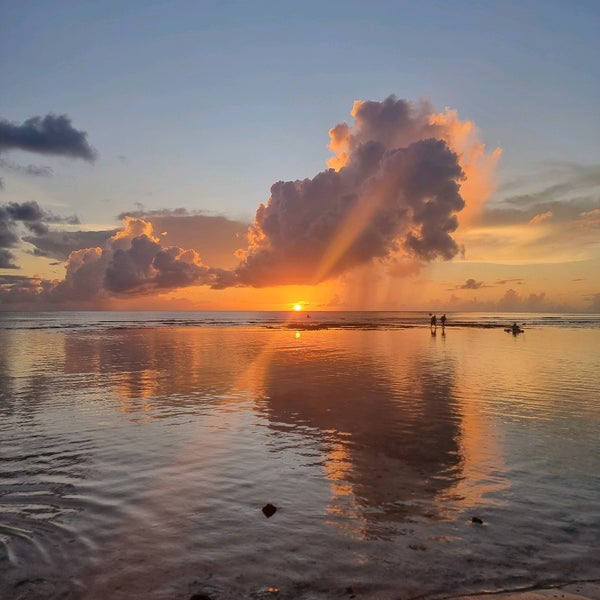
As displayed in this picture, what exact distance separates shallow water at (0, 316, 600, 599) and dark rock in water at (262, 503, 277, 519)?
0.16 meters

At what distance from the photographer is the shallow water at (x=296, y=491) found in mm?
8523

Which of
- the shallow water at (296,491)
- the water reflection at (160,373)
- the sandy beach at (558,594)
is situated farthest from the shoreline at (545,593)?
the water reflection at (160,373)

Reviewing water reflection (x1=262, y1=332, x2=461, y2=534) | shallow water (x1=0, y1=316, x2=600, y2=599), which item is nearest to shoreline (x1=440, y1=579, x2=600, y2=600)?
shallow water (x1=0, y1=316, x2=600, y2=599)

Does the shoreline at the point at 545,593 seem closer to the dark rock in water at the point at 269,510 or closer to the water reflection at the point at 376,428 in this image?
the water reflection at the point at 376,428

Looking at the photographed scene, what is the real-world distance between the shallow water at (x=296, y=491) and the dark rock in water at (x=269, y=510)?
16cm

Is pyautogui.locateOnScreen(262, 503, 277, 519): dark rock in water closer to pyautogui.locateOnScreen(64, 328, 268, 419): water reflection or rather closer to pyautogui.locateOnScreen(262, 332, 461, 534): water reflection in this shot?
pyautogui.locateOnScreen(262, 332, 461, 534): water reflection

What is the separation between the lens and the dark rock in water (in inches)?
429

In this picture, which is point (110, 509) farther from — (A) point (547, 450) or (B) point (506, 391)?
(B) point (506, 391)

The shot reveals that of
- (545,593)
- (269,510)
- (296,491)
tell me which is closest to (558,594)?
(545,593)

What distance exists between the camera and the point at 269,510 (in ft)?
36.0

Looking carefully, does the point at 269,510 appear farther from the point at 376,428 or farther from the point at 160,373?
the point at 160,373

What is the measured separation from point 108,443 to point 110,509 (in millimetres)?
6193

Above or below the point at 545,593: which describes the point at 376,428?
above

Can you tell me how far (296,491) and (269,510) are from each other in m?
1.55
